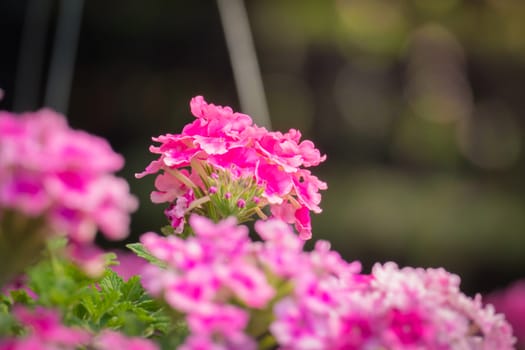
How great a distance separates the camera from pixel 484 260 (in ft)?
17.8

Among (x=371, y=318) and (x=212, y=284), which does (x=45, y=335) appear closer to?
(x=212, y=284)

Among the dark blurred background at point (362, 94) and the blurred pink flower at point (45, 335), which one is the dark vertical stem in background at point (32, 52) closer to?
the dark blurred background at point (362, 94)

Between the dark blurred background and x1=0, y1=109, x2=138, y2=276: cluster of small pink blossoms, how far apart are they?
4.66 metres

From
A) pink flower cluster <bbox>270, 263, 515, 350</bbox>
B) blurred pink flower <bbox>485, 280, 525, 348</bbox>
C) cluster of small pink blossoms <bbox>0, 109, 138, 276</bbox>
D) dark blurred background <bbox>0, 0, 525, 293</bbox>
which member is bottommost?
pink flower cluster <bbox>270, 263, 515, 350</bbox>

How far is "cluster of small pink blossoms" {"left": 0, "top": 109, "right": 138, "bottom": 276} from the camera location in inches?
22.8

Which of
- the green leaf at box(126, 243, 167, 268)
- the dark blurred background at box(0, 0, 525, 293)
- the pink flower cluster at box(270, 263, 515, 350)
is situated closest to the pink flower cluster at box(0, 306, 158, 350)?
the pink flower cluster at box(270, 263, 515, 350)

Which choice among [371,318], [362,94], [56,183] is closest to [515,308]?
[371,318]

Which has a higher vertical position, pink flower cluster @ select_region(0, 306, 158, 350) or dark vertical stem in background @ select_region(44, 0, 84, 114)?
dark vertical stem in background @ select_region(44, 0, 84, 114)

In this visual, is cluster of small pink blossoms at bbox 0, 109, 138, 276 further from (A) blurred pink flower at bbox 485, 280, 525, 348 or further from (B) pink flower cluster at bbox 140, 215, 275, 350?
(A) blurred pink flower at bbox 485, 280, 525, 348

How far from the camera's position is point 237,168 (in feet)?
3.02

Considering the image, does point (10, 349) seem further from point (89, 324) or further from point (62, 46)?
point (62, 46)

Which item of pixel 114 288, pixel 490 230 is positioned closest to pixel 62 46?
pixel 490 230

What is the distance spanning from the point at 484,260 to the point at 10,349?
16.8 ft

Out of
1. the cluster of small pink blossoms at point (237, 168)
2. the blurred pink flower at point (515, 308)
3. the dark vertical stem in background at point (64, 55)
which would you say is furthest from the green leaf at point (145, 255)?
the dark vertical stem in background at point (64, 55)
